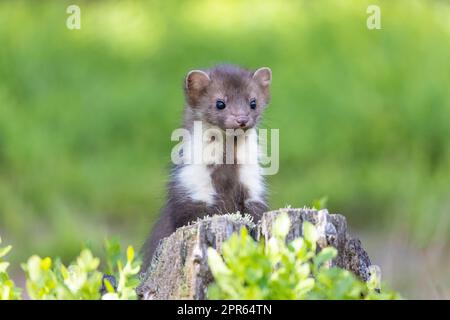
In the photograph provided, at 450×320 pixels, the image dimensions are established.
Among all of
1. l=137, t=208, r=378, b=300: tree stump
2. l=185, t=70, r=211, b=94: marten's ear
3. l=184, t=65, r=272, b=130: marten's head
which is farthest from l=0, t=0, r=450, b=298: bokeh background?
l=137, t=208, r=378, b=300: tree stump

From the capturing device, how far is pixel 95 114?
14.4 meters

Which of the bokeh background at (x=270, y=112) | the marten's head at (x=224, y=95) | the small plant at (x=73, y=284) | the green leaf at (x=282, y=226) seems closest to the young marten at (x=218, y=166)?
the marten's head at (x=224, y=95)

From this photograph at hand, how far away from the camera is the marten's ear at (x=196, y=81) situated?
8.73 metres

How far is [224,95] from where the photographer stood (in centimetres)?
869

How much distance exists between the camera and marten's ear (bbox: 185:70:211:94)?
344 inches

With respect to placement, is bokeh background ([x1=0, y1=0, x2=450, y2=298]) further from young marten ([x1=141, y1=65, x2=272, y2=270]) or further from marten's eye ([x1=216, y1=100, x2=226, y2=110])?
marten's eye ([x1=216, y1=100, x2=226, y2=110])

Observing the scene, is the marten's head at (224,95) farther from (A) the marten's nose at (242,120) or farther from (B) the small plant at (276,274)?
(B) the small plant at (276,274)

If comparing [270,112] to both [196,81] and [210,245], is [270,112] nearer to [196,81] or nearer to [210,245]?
[196,81]

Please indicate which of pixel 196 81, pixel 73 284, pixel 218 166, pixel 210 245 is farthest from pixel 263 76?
pixel 73 284

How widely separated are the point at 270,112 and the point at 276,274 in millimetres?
7656

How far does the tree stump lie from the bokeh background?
18.0 ft

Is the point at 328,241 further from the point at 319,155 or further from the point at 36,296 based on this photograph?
the point at 319,155

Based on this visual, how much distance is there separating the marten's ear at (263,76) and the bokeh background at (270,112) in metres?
3.13

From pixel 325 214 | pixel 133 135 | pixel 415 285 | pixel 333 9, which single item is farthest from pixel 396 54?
pixel 325 214
